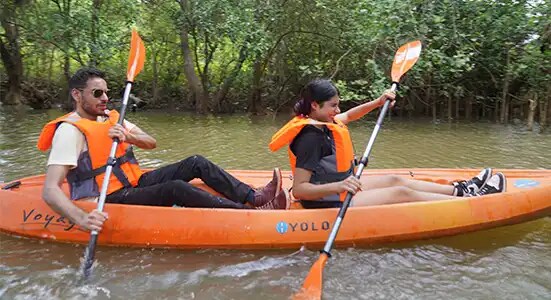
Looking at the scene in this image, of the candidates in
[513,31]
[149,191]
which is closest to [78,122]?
[149,191]

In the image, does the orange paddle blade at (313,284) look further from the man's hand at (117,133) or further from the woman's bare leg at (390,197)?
the man's hand at (117,133)

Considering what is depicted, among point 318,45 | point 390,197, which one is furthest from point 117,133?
point 318,45

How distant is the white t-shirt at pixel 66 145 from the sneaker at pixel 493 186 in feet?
8.35

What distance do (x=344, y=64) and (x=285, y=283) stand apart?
8.69 meters

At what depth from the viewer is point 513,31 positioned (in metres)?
9.27

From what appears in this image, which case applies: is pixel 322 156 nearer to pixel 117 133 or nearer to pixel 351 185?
pixel 351 185

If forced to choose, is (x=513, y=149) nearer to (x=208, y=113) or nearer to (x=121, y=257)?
(x=121, y=257)

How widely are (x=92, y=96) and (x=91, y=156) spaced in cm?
36

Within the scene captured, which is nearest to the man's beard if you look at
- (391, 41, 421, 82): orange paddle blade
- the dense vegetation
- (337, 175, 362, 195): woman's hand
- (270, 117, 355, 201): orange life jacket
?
(270, 117, 355, 201): orange life jacket

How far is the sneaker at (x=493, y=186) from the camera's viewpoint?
325 cm

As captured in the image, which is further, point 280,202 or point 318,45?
point 318,45

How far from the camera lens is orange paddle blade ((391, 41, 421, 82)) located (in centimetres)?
398

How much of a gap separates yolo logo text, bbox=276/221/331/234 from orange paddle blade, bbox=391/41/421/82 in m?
1.58

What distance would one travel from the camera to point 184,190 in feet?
9.72
